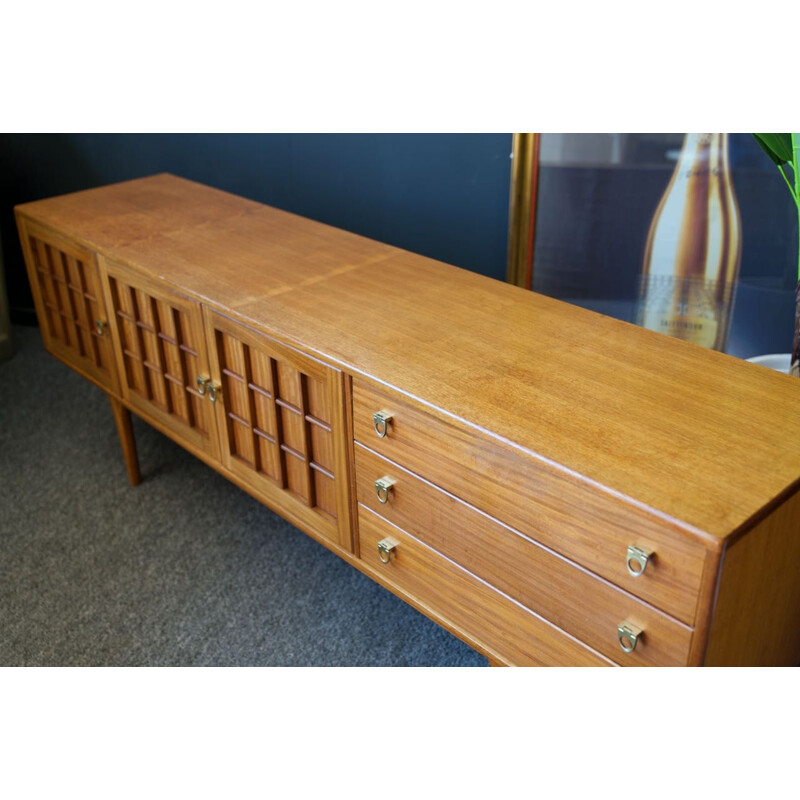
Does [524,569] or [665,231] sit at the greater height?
[665,231]

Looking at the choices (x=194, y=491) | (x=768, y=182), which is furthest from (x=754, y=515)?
(x=194, y=491)

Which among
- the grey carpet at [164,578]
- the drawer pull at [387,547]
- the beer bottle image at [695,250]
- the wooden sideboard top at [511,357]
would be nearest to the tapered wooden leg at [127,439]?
the grey carpet at [164,578]

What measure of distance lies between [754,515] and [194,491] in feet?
4.35

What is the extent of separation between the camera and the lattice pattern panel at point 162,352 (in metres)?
1.52

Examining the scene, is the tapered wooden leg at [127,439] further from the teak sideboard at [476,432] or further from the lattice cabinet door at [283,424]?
the lattice cabinet door at [283,424]

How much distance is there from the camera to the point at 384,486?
1.22 m

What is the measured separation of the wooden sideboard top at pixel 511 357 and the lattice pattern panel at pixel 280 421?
0.07 m

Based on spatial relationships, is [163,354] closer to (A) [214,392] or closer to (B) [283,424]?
(A) [214,392]

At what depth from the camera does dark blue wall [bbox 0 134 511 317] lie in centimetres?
199

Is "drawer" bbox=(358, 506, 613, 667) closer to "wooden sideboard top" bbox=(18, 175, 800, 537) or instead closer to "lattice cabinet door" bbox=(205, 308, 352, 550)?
"lattice cabinet door" bbox=(205, 308, 352, 550)

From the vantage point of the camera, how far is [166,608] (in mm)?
1636

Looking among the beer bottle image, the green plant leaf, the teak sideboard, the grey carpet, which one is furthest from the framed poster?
the grey carpet

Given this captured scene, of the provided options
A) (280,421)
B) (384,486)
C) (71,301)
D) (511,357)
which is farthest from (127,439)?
(511,357)

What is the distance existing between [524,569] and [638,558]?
187 mm
